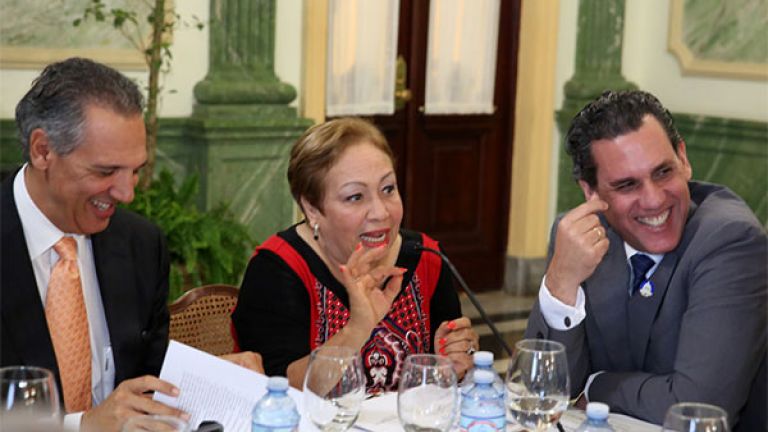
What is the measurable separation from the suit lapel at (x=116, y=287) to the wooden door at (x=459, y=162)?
413 centimetres

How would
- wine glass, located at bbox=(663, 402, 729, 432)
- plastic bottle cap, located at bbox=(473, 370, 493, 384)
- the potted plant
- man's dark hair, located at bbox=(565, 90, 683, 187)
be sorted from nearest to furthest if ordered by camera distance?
wine glass, located at bbox=(663, 402, 729, 432), plastic bottle cap, located at bbox=(473, 370, 493, 384), man's dark hair, located at bbox=(565, 90, 683, 187), the potted plant

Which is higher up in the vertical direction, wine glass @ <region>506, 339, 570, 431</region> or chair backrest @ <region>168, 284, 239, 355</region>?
wine glass @ <region>506, 339, 570, 431</region>

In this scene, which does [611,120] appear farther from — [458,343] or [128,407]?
[128,407]

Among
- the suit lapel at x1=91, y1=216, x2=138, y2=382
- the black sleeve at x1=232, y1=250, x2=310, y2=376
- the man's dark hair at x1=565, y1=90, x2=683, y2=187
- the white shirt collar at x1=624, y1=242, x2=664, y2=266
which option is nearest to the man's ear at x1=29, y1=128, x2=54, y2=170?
the suit lapel at x1=91, y1=216, x2=138, y2=382

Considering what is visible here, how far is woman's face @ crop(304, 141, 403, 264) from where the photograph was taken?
3.04 meters

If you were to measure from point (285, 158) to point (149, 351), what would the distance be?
3.43 m

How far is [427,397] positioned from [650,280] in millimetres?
913

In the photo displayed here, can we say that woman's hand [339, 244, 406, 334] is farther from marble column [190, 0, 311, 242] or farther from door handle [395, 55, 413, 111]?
door handle [395, 55, 413, 111]

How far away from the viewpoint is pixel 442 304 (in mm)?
3184

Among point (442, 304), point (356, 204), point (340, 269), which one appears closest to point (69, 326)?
point (340, 269)

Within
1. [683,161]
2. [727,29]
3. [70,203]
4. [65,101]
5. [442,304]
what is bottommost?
[442,304]

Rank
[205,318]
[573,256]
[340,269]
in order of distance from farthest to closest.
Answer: [205,318], [340,269], [573,256]

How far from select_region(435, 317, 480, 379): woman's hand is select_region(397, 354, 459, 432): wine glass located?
2.25 ft

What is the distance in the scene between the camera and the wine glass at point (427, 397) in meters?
2.09
